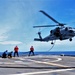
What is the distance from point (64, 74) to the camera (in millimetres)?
14352

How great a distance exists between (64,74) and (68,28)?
94.1 feet

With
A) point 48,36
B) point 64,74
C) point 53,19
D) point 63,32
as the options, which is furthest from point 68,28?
point 64,74

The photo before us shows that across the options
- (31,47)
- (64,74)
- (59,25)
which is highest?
(59,25)

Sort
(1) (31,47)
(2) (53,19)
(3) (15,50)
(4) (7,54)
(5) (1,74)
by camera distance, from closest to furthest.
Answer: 1. (5) (1,74)
2. (2) (53,19)
3. (4) (7,54)
4. (3) (15,50)
5. (1) (31,47)

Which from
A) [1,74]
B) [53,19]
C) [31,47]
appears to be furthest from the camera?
[31,47]

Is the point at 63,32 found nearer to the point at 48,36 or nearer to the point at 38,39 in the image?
the point at 48,36

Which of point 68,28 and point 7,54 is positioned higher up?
point 68,28

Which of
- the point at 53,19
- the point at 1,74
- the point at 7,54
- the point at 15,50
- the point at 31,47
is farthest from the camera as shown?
the point at 31,47

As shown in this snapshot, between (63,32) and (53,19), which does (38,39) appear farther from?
(53,19)

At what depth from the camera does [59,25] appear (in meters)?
40.6

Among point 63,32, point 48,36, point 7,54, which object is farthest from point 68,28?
point 7,54

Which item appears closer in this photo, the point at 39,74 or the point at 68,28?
the point at 39,74

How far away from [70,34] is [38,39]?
1106cm

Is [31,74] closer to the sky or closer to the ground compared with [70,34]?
closer to the ground
